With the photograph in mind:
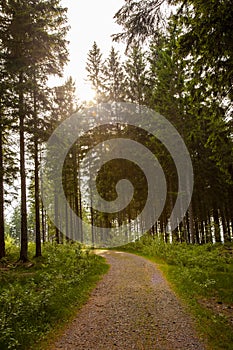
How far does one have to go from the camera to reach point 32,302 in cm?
784

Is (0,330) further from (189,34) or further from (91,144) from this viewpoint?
(91,144)

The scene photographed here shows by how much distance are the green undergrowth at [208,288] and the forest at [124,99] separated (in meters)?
4.02

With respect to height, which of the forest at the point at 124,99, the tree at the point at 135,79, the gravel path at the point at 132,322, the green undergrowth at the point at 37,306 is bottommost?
the gravel path at the point at 132,322

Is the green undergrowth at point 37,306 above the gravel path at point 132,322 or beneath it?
above

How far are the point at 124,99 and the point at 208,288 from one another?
27478 mm

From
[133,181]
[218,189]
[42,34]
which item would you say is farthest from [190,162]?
[42,34]

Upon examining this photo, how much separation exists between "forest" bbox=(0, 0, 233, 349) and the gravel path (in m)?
1.75

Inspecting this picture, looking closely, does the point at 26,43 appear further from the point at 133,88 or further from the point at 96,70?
the point at 96,70

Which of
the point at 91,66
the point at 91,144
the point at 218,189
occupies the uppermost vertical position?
the point at 91,66

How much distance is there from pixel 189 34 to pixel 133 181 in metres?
23.5

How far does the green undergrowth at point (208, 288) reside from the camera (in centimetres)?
634

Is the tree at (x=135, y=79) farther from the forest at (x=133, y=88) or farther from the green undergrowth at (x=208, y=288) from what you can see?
the green undergrowth at (x=208, y=288)

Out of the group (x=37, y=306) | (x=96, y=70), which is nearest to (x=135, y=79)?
(x=96, y=70)

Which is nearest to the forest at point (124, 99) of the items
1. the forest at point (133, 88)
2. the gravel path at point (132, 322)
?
the forest at point (133, 88)
